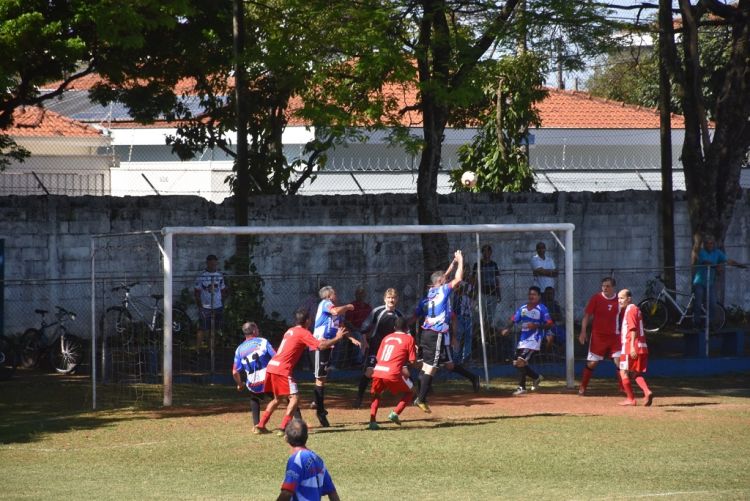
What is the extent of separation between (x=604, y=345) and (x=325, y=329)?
4583mm

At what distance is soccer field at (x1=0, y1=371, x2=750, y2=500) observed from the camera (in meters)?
10.6

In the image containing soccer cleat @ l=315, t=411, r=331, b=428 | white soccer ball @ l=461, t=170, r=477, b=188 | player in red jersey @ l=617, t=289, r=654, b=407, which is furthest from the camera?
white soccer ball @ l=461, t=170, r=477, b=188

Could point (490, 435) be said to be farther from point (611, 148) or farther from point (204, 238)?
point (611, 148)

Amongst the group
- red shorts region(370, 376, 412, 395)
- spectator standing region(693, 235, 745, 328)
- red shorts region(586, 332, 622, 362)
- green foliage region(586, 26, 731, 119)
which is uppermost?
green foliage region(586, 26, 731, 119)

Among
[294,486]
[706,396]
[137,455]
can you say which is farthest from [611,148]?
[294,486]

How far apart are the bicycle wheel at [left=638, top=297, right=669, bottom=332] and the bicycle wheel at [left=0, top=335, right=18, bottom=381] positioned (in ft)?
39.4

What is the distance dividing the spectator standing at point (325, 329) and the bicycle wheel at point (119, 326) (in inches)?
179

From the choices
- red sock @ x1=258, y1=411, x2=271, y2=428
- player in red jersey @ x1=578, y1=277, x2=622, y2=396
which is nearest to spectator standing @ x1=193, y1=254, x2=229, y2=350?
red sock @ x1=258, y1=411, x2=271, y2=428

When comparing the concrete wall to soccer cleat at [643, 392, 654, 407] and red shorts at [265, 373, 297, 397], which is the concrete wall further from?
red shorts at [265, 373, 297, 397]

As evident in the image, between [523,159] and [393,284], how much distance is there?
19.7 ft

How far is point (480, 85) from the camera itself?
18.9 meters

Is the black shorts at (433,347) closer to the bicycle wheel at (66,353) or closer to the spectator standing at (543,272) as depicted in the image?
the spectator standing at (543,272)

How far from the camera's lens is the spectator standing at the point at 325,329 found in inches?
576

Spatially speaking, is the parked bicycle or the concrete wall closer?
the parked bicycle
